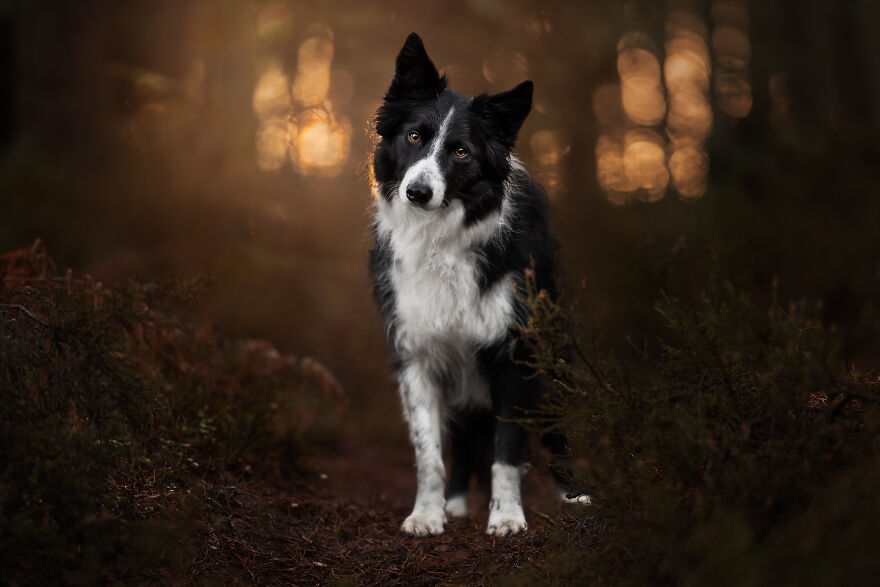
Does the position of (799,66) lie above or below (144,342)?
above

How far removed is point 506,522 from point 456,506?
869mm

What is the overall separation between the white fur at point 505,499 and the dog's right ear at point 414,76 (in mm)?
2223

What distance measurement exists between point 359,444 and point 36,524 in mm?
4817

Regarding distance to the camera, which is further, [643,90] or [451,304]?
[643,90]

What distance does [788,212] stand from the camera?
8008 millimetres

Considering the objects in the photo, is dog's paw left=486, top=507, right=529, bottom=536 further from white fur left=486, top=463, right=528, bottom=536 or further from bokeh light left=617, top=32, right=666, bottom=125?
bokeh light left=617, top=32, right=666, bottom=125

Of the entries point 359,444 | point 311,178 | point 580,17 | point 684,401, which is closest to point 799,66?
point 580,17

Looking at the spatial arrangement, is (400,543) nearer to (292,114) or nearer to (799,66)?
(292,114)

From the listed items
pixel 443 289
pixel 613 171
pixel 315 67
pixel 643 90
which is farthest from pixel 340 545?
pixel 643 90

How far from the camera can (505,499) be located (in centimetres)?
392

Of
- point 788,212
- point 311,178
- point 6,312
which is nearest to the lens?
point 6,312

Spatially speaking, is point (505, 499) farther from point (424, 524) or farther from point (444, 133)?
point (444, 133)

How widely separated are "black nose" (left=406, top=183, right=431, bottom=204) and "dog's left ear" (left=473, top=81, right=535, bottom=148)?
703mm

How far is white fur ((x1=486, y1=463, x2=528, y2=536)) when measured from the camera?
3.85 metres
